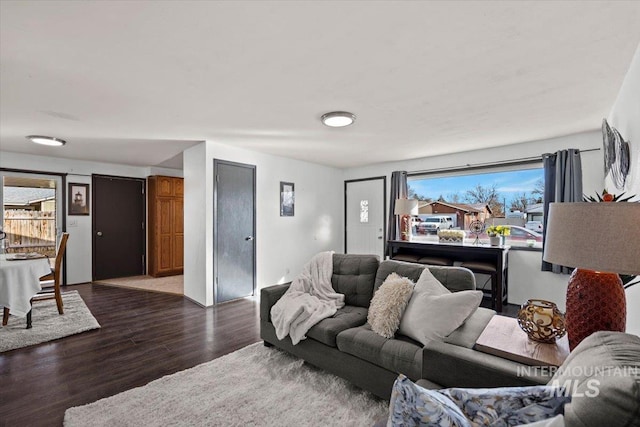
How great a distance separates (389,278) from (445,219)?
10.8ft

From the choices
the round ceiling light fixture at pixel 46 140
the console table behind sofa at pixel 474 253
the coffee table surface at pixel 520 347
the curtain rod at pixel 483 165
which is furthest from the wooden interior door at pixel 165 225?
the coffee table surface at pixel 520 347

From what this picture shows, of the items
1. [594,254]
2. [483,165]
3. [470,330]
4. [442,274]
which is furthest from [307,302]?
[483,165]

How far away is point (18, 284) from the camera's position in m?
3.19

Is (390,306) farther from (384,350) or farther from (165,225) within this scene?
(165,225)

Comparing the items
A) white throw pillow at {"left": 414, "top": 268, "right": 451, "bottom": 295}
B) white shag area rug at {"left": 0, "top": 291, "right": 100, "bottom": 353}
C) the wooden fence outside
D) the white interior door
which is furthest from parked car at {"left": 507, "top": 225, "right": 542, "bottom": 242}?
the wooden fence outside

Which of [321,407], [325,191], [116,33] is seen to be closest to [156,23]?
[116,33]

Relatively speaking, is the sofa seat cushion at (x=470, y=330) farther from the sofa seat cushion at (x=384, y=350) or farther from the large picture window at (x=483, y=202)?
the large picture window at (x=483, y=202)

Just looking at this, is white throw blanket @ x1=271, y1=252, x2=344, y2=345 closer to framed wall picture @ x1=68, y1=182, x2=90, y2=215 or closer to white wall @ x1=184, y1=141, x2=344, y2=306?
white wall @ x1=184, y1=141, x2=344, y2=306

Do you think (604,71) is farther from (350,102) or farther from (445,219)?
(445,219)

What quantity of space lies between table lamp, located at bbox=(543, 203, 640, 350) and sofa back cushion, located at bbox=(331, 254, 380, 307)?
1.54 m

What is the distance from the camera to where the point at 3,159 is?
16.1ft

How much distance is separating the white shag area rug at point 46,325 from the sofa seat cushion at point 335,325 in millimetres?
2695

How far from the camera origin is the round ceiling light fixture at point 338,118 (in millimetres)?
3076

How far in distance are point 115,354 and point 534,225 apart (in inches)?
210
